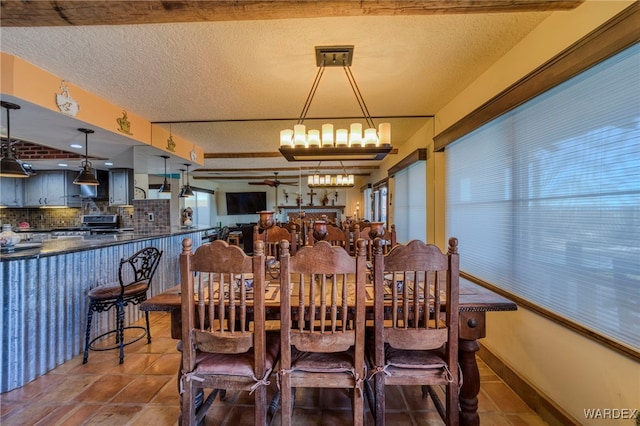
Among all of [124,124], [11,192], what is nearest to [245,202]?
[11,192]

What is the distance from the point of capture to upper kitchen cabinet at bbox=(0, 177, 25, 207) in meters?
5.73

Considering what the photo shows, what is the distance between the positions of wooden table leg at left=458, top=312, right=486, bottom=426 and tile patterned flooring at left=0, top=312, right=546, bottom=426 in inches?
10.3

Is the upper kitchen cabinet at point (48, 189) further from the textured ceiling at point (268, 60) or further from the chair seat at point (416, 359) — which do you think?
the chair seat at point (416, 359)

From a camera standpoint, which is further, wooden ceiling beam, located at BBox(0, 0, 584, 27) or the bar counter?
the bar counter

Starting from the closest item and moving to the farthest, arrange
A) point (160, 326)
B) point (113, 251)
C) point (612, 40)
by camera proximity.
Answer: point (612, 40), point (113, 251), point (160, 326)

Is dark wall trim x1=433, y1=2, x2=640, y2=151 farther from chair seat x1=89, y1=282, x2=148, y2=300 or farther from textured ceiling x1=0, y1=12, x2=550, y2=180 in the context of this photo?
chair seat x1=89, y1=282, x2=148, y2=300

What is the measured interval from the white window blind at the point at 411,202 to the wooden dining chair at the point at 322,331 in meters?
2.80

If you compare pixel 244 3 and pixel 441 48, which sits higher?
pixel 441 48

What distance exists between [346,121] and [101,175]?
5.68 m

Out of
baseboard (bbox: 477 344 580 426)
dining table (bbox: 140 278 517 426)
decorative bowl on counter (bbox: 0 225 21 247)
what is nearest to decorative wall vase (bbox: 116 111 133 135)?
decorative bowl on counter (bbox: 0 225 21 247)

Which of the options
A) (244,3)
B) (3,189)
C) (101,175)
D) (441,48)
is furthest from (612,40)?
(3,189)

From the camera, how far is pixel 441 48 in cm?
202

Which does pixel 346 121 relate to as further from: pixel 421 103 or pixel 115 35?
pixel 115 35

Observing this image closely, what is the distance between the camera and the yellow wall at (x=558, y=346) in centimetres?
134
